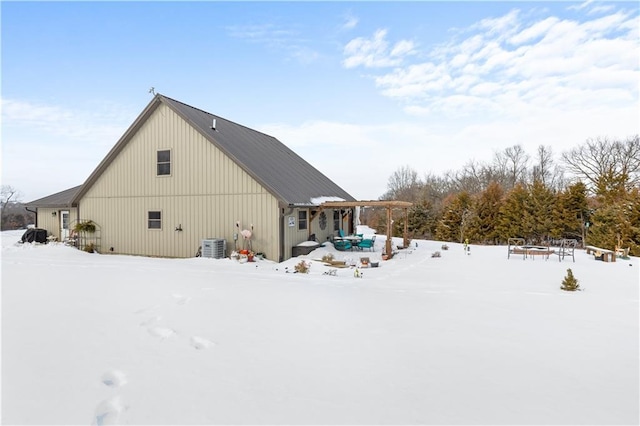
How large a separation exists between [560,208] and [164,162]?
19833 millimetres

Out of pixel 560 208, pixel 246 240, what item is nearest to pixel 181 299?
pixel 246 240

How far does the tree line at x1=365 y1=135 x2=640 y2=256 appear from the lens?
16797 mm

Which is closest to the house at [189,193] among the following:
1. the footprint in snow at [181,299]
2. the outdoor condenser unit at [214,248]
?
the outdoor condenser unit at [214,248]

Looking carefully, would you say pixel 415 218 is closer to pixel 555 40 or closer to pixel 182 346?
pixel 555 40

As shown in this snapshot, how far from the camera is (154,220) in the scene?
14523mm

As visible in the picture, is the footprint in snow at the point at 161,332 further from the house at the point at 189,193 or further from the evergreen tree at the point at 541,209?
the evergreen tree at the point at 541,209

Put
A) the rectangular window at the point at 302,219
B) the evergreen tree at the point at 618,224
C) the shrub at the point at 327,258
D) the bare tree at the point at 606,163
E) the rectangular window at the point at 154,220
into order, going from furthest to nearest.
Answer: the bare tree at the point at 606,163, the evergreen tree at the point at 618,224, the rectangular window at the point at 154,220, the rectangular window at the point at 302,219, the shrub at the point at 327,258

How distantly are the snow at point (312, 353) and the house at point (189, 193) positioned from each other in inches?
190

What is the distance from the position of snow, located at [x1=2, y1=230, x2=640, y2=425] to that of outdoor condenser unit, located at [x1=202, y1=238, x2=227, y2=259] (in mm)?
4484

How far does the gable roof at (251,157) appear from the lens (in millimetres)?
13023

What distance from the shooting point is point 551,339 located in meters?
4.84

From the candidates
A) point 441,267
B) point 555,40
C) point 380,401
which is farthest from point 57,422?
point 555,40

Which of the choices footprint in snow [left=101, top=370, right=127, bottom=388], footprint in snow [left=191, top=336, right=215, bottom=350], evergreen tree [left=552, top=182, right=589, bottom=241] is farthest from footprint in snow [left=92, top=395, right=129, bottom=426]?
evergreen tree [left=552, top=182, right=589, bottom=241]

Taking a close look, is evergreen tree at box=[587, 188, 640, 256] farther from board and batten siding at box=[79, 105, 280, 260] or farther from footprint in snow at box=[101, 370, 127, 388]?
footprint in snow at box=[101, 370, 127, 388]
